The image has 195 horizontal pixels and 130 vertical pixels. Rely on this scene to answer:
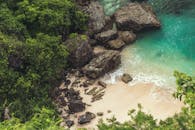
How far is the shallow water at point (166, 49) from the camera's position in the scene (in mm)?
31375

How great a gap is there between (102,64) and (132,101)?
4089mm

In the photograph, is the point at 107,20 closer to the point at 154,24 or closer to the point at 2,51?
the point at 154,24

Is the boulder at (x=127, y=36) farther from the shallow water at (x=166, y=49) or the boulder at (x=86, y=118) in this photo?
the boulder at (x=86, y=118)

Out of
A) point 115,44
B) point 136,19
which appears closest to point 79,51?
point 115,44

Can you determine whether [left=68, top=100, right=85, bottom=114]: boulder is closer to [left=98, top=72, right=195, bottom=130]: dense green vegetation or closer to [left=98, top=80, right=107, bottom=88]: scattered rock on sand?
[left=98, top=80, right=107, bottom=88]: scattered rock on sand

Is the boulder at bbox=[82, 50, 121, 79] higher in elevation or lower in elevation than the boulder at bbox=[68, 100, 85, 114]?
higher

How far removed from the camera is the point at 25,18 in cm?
3291

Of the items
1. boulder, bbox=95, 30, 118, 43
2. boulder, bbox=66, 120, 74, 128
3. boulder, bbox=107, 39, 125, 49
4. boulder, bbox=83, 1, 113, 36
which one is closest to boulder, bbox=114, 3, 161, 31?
boulder, bbox=83, 1, 113, 36

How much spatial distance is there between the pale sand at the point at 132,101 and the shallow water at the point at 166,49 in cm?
96

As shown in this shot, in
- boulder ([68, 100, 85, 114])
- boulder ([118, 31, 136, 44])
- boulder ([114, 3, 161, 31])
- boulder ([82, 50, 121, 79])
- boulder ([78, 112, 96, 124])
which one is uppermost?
boulder ([114, 3, 161, 31])

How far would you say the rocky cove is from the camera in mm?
28703

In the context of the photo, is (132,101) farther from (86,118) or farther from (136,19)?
(136,19)

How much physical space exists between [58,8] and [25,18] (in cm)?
288

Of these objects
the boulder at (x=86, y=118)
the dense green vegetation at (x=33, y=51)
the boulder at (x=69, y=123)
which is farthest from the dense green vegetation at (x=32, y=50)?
the boulder at (x=86, y=118)
